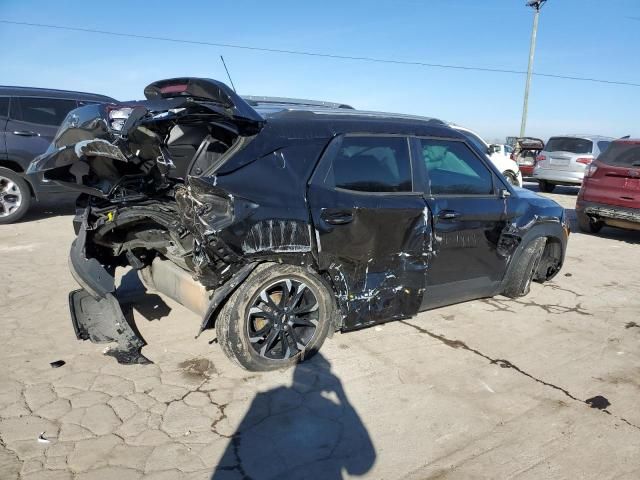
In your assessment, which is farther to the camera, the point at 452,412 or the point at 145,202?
the point at 145,202

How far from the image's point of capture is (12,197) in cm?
802

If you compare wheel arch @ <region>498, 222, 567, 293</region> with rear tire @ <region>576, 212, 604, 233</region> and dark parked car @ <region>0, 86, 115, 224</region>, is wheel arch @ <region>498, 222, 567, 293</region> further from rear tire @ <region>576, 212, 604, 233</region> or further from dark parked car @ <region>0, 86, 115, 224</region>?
dark parked car @ <region>0, 86, 115, 224</region>

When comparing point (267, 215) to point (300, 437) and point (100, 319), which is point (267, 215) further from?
point (100, 319)

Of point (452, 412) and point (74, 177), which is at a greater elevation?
point (74, 177)

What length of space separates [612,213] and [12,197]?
9674mm

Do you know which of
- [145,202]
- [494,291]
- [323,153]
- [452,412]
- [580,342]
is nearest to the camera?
[452,412]

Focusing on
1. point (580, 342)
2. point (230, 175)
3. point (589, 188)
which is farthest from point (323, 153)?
point (589, 188)

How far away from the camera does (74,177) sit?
376 centimetres

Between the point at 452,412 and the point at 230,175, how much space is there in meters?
2.06

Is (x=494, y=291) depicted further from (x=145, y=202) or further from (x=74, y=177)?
(x=74, y=177)

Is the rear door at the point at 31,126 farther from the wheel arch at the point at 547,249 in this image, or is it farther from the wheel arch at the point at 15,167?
the wheel arch at the point at 547,249

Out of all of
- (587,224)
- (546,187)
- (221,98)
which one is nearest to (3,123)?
(221,98)

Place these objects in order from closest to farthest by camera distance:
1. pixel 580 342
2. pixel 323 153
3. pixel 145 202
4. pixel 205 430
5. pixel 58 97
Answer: pixel 205 430 → pixel 323 153 → pixel 145 202 → pixel 580 342 → pixel 58 97

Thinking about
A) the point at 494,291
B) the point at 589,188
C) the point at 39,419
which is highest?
the point at 589,188
